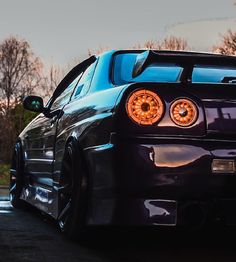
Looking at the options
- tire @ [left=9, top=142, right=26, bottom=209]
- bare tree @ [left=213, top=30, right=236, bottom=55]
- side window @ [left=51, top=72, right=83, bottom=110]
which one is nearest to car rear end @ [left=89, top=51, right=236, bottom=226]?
side window @ [left=51, top=72, right=83, bottom=110]

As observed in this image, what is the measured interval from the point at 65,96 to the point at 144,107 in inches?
82.9

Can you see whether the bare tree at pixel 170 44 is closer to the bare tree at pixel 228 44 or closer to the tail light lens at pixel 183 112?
the bare tree at pixel 228 44

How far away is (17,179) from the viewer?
272 inches

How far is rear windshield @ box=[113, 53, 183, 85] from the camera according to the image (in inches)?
182

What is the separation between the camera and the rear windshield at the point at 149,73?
4633 millimetres

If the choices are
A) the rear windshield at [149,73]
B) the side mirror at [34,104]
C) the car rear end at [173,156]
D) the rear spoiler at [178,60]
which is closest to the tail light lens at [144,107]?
the car rear end at [173,156]

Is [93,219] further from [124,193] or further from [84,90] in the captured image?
[84,90]

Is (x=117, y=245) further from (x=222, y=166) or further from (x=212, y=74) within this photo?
(x=212, y=74)

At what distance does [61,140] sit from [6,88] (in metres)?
36.3

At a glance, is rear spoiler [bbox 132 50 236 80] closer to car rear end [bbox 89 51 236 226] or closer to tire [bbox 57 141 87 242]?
car rear end [bbox 89 51 236 226]

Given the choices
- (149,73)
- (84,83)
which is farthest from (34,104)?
(149,73)

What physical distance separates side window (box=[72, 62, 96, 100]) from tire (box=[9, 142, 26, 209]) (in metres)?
1.67

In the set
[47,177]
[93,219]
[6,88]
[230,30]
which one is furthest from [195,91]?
[6,88]

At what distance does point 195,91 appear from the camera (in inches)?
158
